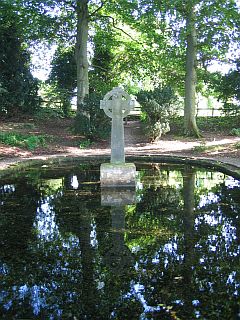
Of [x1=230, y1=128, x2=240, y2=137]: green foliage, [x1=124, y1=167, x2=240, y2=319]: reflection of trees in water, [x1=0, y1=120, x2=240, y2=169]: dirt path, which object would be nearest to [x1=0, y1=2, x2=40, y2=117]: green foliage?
[x1=0, y1=120, x2=240, y2=169]: dirt path

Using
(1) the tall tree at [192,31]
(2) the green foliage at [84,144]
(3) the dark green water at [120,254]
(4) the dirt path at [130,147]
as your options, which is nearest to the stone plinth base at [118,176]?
(3) the dark green water at [120,254]

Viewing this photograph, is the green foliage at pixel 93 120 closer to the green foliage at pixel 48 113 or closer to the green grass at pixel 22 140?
the green grass at pixel 22 140

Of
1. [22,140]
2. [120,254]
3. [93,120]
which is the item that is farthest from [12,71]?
[120,254]

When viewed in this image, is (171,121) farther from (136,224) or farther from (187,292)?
(187,292)

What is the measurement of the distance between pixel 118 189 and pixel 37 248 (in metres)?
3.96

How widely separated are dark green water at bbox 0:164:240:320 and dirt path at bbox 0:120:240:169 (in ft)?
13.2

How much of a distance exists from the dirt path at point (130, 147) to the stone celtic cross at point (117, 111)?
3668mm

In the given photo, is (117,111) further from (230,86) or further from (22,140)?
(230,86)

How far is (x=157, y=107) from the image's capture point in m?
17.3

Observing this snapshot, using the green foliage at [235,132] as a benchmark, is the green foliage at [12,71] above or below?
above

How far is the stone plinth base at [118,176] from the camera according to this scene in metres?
8.90

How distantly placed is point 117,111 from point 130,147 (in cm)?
757

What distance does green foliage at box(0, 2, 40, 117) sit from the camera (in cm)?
2005

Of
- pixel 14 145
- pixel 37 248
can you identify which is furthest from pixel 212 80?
pixel 37 248
